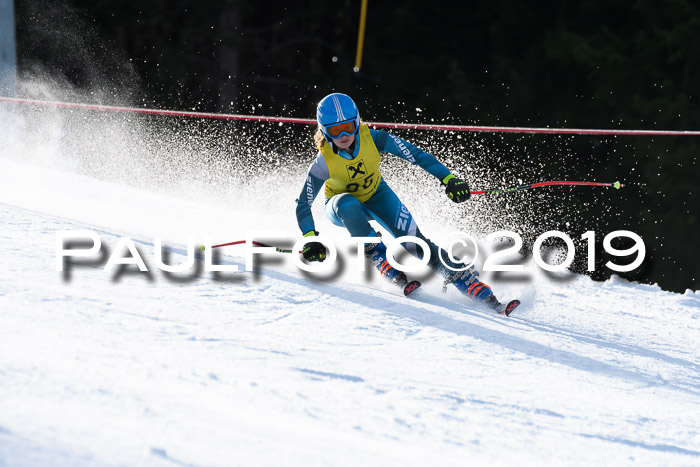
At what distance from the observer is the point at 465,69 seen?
18.2 metres

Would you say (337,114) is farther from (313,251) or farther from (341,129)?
(313,251)

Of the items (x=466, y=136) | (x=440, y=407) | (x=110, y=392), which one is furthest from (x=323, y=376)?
(x=466, y=136)

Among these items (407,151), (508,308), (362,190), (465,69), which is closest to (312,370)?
(508,308)

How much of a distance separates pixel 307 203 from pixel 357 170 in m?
0.32

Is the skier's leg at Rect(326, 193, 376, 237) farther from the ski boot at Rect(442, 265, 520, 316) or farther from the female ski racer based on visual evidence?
the ski boot at Rect(442, 265, 520, 316)

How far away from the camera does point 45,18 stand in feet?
49.4

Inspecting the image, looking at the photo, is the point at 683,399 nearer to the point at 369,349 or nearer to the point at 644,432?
the point at 644,432

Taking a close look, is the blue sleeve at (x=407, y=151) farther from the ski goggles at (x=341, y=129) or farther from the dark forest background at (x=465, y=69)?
the dark forest background at (x=465, y=69)

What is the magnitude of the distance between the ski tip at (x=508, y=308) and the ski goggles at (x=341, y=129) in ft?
3.84

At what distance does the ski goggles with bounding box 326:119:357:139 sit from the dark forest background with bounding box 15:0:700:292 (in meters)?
10.4

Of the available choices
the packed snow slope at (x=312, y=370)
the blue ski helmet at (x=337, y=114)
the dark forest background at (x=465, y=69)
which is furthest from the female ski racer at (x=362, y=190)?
the dark forest background at (x=465, y=69)

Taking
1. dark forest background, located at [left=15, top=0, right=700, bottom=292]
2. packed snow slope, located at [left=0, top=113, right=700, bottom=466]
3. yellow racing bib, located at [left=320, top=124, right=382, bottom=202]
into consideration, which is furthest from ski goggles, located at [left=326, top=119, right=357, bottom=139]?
dark forest background, located at [left=15, top=0, right=700, bottom=292]

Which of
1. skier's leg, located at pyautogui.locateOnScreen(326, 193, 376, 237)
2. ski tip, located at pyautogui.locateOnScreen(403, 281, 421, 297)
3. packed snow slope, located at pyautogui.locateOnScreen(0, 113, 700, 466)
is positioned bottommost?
packed snow slope, located at pyautogui.locateOnScreen(0, 113, 700, 466)

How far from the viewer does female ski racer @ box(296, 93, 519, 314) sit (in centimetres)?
406
